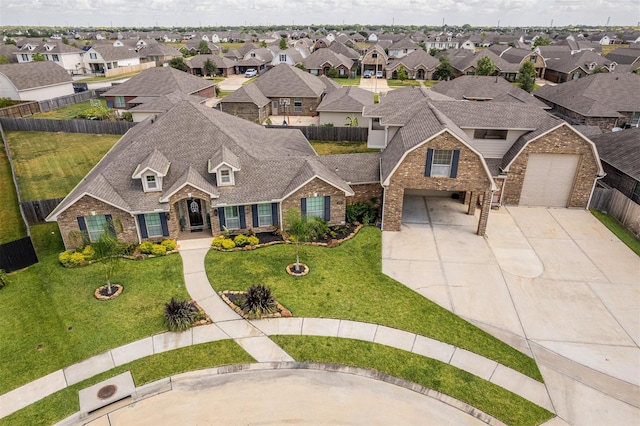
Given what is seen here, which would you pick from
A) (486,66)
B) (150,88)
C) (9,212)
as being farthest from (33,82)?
(486,66)

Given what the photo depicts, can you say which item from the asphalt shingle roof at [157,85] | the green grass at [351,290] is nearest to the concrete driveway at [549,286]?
the green grass at [351,290]

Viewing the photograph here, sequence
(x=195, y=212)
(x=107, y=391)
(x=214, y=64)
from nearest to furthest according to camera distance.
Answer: (x=107, y=391) < (x=195, y=212) < (x=214, y=64)

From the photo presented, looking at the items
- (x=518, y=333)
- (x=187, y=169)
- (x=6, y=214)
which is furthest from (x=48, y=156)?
(x=518, y=333)

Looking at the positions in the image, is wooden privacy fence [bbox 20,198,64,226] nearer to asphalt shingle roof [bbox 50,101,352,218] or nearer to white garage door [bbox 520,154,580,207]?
asphalt shingle roof [bbox 50,101,352,218]

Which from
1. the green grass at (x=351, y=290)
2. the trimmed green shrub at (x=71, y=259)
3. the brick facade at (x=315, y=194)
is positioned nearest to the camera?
the green grass at (x=351, y=290)

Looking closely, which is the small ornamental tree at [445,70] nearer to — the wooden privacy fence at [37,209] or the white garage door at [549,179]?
the white garage door at [549,179]

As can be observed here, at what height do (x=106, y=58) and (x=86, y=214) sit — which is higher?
(x=106, y=58)

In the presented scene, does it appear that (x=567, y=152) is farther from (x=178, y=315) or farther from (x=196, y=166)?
(x=178, y=315)
